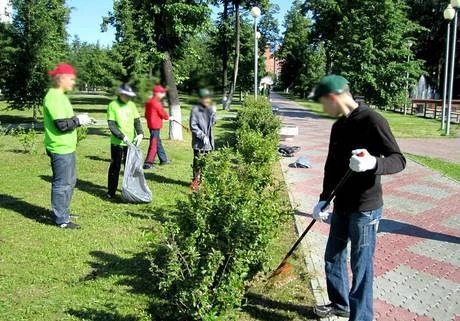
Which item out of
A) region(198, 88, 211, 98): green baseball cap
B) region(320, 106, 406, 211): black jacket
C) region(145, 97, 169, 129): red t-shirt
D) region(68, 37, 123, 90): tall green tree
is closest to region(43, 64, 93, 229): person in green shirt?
region(68, 37, 123, 90): tall green tree

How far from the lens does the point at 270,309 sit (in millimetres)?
3820

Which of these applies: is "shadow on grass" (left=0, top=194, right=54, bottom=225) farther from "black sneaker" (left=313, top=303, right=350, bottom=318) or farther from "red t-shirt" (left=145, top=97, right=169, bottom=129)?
"black sneaker" (left=313, top=303, right=350, bottom=318)

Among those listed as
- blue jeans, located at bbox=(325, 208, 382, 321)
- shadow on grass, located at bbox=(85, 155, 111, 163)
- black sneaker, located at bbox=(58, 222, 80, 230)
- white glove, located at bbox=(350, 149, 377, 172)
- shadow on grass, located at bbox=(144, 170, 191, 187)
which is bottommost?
black sneaker, located at bbox=(58, 222, 80, 230)

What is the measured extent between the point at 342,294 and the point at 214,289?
1.18 metres

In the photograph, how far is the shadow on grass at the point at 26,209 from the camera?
6.09 metres

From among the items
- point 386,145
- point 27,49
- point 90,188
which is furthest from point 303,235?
point 27,49

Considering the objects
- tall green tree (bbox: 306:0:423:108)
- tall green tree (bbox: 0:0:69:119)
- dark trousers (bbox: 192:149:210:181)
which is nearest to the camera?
dark trousers (bbox: 192:149:210:181)

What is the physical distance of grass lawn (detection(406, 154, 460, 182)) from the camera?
10046 millimetres

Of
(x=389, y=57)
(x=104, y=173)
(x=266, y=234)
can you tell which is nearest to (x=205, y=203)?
(x=266, y=234)

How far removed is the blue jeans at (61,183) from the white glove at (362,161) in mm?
3859

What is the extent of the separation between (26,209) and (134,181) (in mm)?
1525

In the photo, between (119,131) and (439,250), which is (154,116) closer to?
(119,131)

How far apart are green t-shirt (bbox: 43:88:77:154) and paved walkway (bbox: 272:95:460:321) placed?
9.17ft

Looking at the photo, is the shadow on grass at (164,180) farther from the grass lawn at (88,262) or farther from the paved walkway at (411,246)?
the paved walkway at (411,246)
